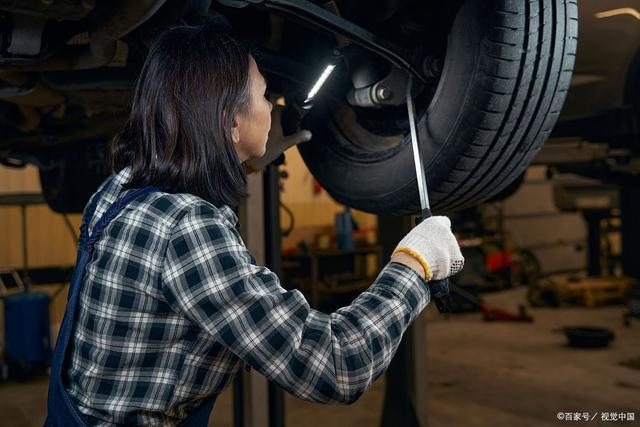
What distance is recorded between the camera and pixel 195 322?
84 centimetres

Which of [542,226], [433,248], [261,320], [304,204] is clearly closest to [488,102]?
[433,248]

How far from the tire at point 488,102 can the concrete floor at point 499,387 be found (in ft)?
7.32

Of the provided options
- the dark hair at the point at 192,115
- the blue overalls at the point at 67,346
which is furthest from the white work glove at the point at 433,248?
the blue overalls at the point at 67,346

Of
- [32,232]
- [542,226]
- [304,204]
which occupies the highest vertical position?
[304,204]

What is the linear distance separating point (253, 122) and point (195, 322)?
0.32 metres

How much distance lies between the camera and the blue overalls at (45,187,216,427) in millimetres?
899

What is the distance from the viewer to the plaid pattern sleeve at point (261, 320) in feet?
2.68

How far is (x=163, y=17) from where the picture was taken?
124 centimetres

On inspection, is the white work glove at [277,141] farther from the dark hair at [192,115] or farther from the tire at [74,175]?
the tire at [74,175]

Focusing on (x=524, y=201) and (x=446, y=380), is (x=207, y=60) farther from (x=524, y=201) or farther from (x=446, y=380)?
(x=524, y=201)

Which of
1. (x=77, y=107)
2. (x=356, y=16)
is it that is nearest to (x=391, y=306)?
(x=356, y=16)

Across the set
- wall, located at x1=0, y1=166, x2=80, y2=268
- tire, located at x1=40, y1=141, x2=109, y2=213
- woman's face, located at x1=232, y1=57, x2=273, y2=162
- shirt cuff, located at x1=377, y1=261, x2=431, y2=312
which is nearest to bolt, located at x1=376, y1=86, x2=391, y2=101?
woman's face, located at x1=232, y1=57, x2=273, y2=162

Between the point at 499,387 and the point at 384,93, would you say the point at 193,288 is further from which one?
the point at 499,387

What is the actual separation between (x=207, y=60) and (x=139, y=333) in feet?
1.29
